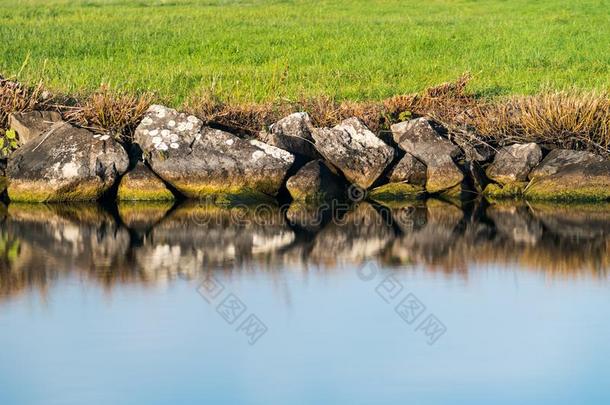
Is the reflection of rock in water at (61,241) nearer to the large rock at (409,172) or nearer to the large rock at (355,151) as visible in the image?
the large rock at (355,151)

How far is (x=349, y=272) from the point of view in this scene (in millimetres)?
12773

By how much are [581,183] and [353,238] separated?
3774mm

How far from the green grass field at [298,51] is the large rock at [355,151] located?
205 cm

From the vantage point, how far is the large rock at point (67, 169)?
1659cm

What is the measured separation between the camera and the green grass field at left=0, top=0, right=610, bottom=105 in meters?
20.9


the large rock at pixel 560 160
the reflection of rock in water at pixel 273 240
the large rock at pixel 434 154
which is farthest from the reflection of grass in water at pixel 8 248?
the large rock at pixel 560 160

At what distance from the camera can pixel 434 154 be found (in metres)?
17.0

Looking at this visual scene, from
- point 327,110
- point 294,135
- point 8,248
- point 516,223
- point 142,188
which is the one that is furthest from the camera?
point 327,110

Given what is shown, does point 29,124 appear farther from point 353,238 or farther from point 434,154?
point 434,154

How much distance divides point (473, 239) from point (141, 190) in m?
4.92

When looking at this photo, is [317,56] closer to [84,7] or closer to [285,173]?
[285,173]

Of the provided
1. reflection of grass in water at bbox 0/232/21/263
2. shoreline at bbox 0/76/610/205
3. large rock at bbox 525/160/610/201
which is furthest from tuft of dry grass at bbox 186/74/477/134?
reflection of grass in water at bbox 0/232/21/263

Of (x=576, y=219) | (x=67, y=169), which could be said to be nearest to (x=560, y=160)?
(x=576, y=219)

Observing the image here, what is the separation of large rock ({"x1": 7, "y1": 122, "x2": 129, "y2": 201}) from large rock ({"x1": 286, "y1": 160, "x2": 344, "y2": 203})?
2.39m
